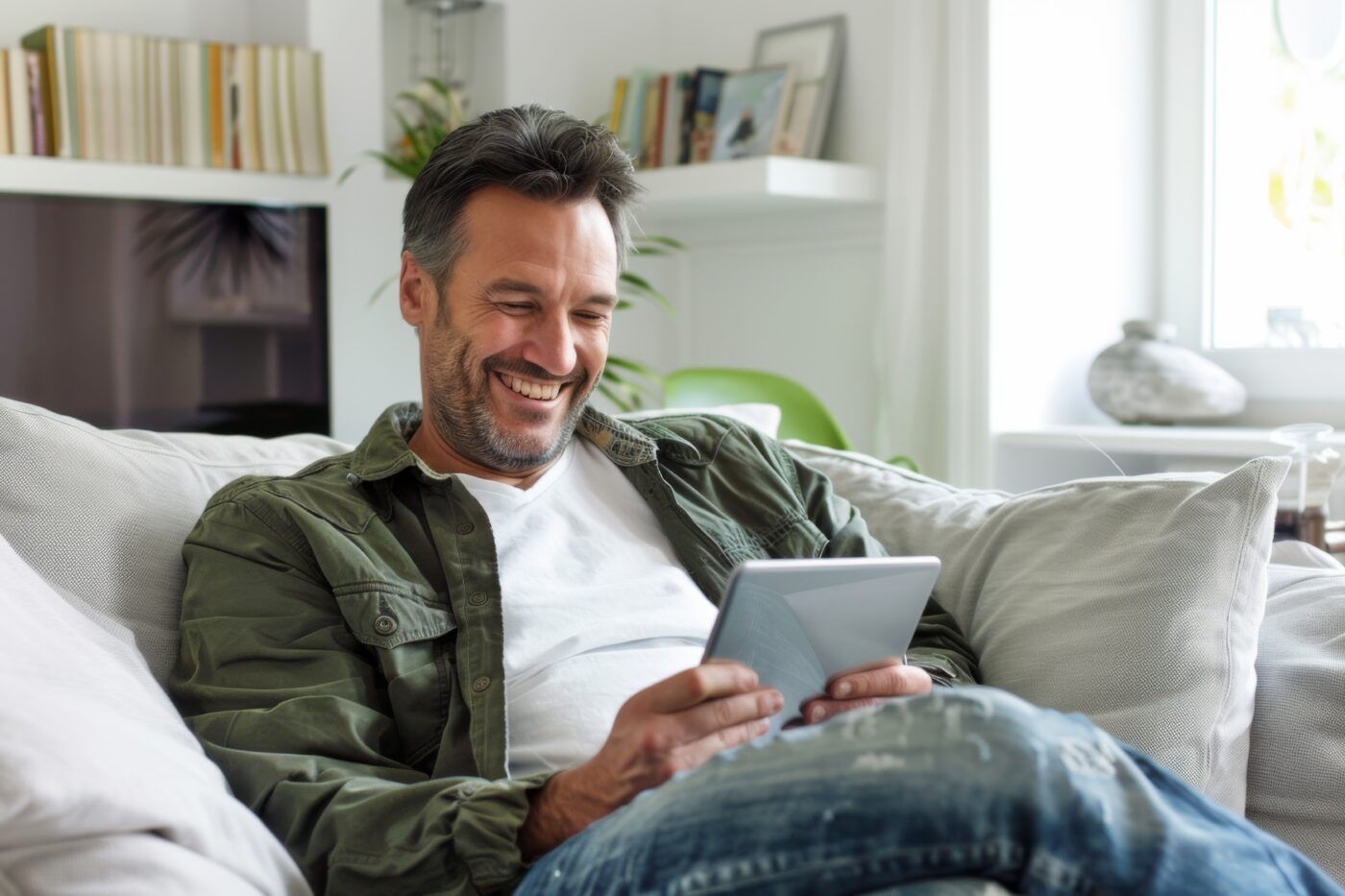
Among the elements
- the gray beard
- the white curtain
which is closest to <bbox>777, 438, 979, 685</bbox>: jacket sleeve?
the gray beard

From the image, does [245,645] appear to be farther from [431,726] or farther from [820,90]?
[820,90]

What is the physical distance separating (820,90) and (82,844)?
9.63 feet

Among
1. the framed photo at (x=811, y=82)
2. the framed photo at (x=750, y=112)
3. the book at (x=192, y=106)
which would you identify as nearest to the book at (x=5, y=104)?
the book at (x=192, y=106)

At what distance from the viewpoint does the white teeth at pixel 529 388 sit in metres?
1.56

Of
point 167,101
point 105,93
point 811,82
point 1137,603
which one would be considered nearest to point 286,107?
Answer: point 167,101

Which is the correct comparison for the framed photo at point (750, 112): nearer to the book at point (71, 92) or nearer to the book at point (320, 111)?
the book at point (320, 111)

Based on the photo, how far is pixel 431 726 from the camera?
133 centimetres

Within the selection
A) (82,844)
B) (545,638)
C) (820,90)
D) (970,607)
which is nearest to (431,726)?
(545,638)

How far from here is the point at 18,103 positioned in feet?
10.4

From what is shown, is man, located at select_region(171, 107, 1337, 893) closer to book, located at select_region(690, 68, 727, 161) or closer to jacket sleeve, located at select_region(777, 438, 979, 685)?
jacket sleeve, located at select_region(777, 438, 979, 685)

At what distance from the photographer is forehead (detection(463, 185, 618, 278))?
5.01 ft

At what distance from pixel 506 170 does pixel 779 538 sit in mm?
509

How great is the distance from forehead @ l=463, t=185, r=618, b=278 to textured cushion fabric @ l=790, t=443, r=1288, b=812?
54cm

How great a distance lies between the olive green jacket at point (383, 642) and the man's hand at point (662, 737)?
41 millimetres
